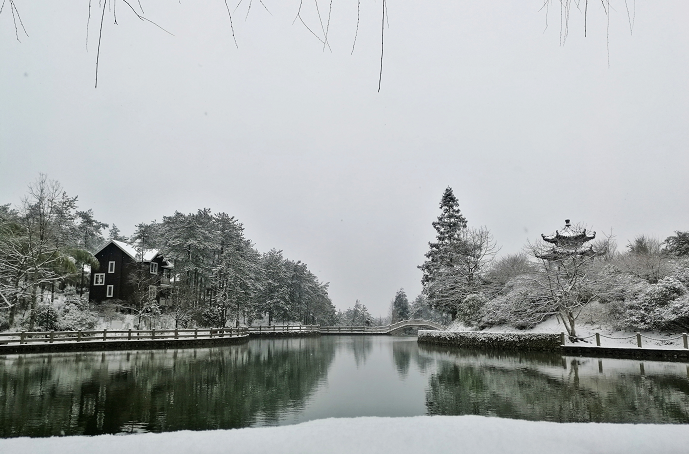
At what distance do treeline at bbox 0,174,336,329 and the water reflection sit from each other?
2498 centimetres

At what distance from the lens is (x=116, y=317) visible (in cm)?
3400

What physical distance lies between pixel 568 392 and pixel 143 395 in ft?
32.0

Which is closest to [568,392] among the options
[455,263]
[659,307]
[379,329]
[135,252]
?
[659,307]

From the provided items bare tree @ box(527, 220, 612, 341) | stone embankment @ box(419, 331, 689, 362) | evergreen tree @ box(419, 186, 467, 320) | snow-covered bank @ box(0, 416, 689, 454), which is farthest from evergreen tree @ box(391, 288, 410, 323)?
snow-covered bank @ box(0, 416, 689, 454)

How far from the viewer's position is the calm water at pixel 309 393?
755 cm

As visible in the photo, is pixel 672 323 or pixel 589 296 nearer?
pixel 672 323

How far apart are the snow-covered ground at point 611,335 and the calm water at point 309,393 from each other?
139 inches

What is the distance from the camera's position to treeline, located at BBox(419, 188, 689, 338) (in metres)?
20.2

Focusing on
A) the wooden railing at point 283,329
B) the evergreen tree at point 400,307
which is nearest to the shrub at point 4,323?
the wooden railing at point 283,329

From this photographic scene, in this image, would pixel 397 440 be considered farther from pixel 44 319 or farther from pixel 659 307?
pixel 44 319

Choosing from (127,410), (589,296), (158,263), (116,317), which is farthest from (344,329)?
(127,410)

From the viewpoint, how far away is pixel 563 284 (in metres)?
24.2

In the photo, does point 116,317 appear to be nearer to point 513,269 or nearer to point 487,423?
point 513,269

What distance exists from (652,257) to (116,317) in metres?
38.1
